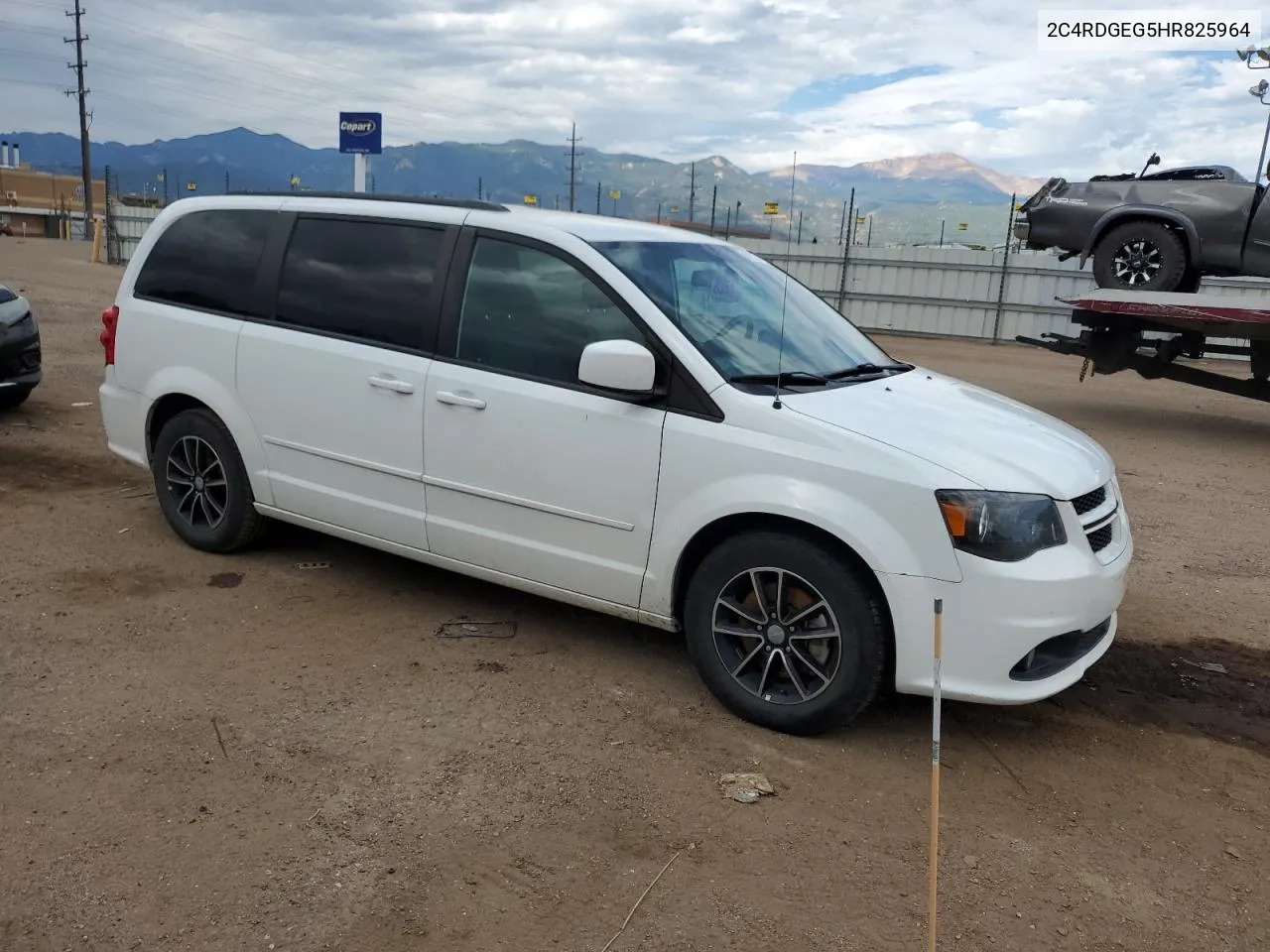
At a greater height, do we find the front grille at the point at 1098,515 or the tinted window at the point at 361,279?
the tinted window at the point at 361,279

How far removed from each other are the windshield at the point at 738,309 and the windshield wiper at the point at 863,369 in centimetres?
3

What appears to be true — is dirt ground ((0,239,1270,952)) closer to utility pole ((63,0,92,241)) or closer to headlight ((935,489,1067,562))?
headlight ((935,489,1067,562))

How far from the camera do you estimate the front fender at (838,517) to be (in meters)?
3.36

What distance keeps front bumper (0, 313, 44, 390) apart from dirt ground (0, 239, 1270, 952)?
333cm

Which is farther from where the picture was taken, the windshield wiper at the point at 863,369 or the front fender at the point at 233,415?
the front fender at the point at 233,415

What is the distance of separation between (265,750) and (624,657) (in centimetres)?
153

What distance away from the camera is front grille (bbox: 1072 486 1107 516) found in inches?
141

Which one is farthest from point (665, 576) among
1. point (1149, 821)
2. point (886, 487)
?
point (1149, 821)

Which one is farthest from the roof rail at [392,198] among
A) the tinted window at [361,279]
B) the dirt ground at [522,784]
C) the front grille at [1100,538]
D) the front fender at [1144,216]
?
the front fender at [1144,216]

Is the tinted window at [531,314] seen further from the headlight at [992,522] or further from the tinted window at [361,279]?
the headlight at [992,522]

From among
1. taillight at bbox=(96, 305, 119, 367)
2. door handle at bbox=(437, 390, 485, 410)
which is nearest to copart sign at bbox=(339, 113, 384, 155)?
taillight at bbox=(96, 305, 119, 367)

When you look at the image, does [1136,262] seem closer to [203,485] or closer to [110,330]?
[203,485]

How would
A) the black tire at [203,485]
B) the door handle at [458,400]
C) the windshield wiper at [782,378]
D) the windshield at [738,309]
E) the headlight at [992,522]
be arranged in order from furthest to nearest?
the black tire at [203,485], the door handle at [458,400], the windshield at [738,309], the windshield wiper at [782,378], the headlight at [992,522]

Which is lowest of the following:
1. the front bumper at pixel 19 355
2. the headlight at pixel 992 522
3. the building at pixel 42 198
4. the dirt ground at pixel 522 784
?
the dirt ground at pixel 522 784
